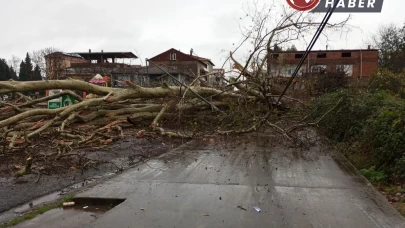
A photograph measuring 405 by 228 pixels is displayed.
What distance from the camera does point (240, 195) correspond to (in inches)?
165

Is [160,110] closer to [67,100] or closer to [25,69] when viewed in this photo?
[67,100]

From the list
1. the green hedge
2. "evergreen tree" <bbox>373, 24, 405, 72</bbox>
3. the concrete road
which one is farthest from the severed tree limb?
"evergreen tree" <bbox>373, 24, 405, 72</bbox>

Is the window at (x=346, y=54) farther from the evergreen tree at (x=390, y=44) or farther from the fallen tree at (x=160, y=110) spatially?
the fallen tree at (x=160, y=110)

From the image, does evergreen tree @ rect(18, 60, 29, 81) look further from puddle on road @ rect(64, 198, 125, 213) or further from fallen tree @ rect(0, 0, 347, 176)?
puddle on road @ rect(64, 198, 125, 213)

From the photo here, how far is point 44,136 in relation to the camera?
877 cm

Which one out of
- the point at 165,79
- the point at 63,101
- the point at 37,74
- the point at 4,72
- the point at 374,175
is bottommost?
the point at 374,175

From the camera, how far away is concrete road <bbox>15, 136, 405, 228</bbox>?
340 centimetres

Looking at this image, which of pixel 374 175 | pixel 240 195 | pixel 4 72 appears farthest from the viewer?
pixel 4 72

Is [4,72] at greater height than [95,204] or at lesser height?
greater

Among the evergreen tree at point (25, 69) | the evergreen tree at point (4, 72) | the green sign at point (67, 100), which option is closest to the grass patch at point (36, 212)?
the green sign at point (67, 100)

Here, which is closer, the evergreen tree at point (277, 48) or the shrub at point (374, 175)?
the shrub at point (374, 175)

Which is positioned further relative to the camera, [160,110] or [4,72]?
[4,72]

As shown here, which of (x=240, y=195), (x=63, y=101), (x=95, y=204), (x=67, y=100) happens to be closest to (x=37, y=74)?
(x=63, y=101)

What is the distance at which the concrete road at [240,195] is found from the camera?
11.2ft
